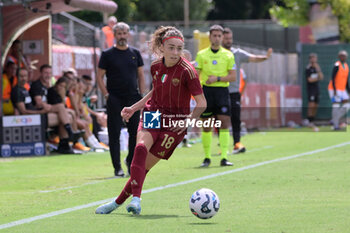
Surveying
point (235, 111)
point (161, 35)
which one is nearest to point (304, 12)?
point (235, 111)

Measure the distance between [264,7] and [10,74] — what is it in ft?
202

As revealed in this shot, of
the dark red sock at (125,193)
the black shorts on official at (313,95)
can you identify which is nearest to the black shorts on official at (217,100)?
the dark red sock at (125,193)

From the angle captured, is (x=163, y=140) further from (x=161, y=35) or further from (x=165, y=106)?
(x=161, y=35)

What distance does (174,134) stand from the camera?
8.05m

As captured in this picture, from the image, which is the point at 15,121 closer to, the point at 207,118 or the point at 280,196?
the point at 207,118

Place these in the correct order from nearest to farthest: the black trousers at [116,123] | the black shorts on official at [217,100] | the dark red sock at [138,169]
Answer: the dark red sock at [138,169] < the black trousers at [116,123] < the black shorts on official at [217,100]

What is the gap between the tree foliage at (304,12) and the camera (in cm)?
4150

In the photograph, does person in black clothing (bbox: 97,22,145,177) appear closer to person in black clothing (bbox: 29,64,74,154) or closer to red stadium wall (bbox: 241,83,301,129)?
person in black clothing (bbox: 29,64,74,154)

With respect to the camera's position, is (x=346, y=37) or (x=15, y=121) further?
(x=346, y=37)

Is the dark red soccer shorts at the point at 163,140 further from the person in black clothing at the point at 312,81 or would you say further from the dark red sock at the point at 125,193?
the person in black clothing at the point at 312,81

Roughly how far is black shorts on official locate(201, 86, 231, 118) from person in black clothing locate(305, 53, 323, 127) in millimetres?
14803

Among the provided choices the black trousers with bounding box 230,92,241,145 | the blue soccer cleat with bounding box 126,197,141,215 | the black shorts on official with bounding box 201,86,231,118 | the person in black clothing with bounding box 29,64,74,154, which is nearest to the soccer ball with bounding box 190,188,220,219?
the blue soccer cleat with bounding box 126,197,141,215

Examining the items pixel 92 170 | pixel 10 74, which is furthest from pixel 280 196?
pixel 10 74

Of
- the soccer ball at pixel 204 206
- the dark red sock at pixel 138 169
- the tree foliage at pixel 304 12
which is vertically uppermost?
the tree foliage at pixel 304 12
